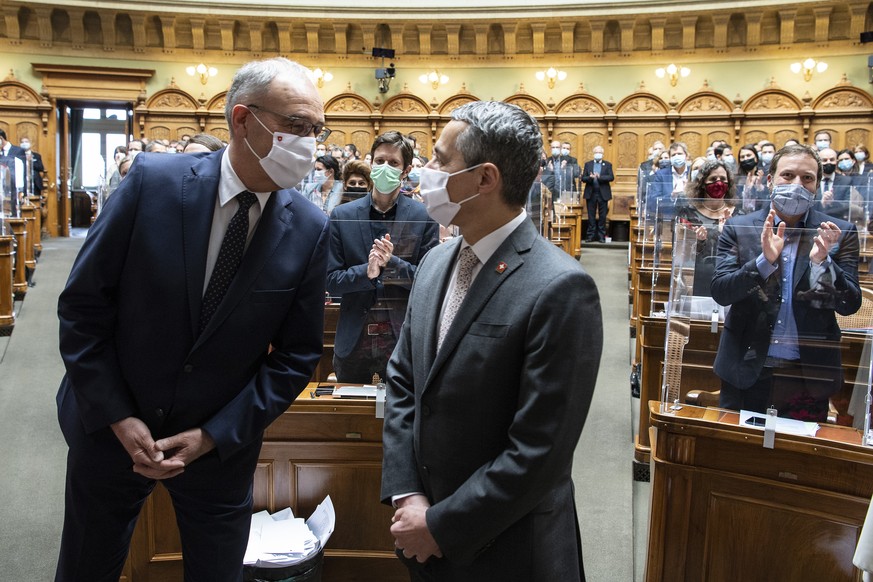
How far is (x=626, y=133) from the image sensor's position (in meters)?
13.0

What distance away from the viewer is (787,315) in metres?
2.42

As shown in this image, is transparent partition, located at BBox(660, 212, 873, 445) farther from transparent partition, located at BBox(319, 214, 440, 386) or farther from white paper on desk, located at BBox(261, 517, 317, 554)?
white paper on desk, located at BBox(261, 517, 317, 554)

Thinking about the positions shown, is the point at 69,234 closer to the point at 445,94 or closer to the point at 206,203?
the point at 445,94

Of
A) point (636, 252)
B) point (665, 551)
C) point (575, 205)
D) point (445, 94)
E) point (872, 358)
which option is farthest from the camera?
point (445, 94)

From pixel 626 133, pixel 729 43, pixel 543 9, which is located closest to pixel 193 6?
pixel 543 9

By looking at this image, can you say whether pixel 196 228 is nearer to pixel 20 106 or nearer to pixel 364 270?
pixel 364 270

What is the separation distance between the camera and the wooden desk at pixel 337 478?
271 centimetres

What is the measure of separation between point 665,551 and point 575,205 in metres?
7.39

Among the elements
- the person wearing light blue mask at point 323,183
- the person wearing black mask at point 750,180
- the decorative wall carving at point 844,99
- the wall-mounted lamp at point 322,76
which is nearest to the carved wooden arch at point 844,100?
the decorative wall carving at point 844,99

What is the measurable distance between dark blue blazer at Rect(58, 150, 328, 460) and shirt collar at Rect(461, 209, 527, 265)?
0.49 m

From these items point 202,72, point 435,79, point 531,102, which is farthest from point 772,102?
point 202,72

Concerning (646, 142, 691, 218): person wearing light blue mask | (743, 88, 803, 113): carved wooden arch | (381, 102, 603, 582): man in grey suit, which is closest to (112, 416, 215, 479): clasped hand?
(381, 102, 603, 582): man in grey suit

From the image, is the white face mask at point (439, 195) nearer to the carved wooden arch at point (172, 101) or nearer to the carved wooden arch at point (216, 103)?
the carved wooden arch at point (216, 103)

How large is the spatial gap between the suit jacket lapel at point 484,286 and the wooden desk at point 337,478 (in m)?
1.24
